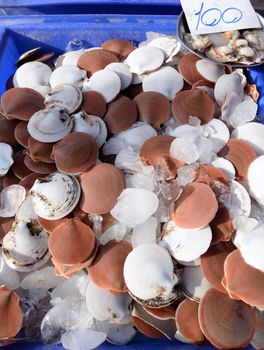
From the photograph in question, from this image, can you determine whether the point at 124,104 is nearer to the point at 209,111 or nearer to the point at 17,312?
the point at 209,111

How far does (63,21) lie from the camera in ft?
3.45

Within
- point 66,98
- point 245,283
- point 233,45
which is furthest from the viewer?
point 233,45

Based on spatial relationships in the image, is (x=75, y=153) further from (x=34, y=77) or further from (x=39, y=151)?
(x=34, y=77)

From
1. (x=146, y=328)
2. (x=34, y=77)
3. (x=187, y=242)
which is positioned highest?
(x=34, y=77)

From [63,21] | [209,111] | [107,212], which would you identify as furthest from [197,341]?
[63,21]

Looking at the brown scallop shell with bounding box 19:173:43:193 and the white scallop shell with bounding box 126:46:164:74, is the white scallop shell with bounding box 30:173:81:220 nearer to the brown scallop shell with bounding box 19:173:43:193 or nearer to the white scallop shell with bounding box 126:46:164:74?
the brown scallop shell with bounding box 19:173:43:193

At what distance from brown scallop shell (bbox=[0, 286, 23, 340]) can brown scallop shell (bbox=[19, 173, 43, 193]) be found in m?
0.19

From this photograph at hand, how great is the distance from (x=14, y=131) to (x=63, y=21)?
1.34 feet

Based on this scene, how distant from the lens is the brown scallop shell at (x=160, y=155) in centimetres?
71

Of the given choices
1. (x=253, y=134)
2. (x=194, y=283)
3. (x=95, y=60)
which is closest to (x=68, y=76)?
Answer: (x=95, y=60)

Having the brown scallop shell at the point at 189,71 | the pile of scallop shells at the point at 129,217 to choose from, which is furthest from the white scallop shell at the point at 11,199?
the brown scallop shell at the point at 189,71

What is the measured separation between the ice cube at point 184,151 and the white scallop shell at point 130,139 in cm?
8

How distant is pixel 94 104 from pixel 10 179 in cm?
22

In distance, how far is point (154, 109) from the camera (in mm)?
822
